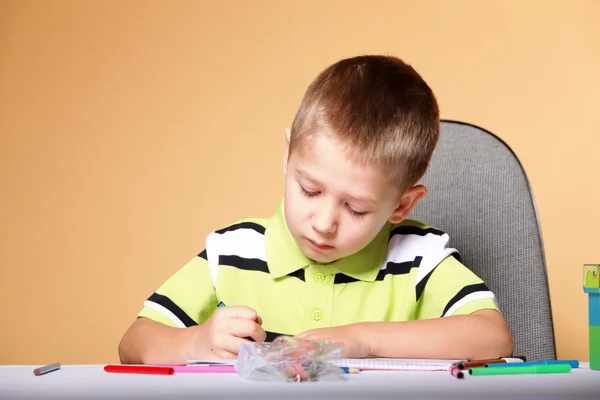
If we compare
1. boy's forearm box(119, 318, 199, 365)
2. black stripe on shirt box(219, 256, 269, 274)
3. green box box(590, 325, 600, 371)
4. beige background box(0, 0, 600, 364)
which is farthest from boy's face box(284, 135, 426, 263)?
beige background box(0, 0, 600, 364)

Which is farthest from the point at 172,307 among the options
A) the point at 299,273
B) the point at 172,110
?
the point at 172,110

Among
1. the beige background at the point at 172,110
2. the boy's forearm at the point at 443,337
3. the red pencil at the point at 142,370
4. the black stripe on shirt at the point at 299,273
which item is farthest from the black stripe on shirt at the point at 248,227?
the beige background at the point at 172,110

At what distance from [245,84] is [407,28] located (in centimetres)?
44

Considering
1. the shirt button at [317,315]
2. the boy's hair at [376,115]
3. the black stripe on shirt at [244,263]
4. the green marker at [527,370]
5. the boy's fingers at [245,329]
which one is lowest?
the green marker at [527,370]

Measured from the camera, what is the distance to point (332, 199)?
0.96 meters

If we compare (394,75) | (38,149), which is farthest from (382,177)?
(38,149)

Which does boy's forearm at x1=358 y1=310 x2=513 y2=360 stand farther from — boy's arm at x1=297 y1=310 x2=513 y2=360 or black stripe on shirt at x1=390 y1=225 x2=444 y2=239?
black stripe on shirt at x1=390 y1=225 x2=444 y2=239

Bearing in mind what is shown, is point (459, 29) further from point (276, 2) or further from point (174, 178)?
Answer: point (174, 178)

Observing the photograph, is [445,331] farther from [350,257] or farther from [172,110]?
[172,110]

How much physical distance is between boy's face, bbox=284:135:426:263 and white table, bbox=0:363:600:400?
357 millimetres

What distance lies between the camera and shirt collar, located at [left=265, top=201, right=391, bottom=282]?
3.54 feet

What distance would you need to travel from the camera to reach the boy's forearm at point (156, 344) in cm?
87

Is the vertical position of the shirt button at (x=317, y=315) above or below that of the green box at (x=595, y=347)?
above

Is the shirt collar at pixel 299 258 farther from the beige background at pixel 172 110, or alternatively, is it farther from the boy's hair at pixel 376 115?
the beige background at pixel 172 110
